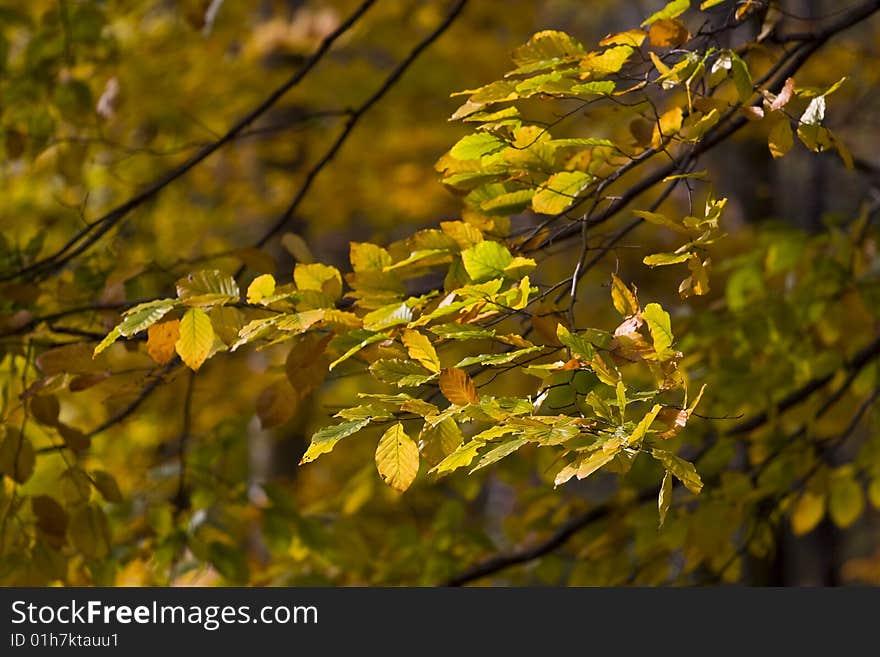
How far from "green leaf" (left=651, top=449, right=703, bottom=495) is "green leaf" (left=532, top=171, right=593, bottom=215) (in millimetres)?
497

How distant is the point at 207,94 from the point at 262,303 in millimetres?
4101

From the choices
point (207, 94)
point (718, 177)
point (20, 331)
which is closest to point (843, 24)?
point (20, 331)

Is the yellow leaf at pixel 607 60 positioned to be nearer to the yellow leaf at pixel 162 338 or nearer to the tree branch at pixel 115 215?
the yellow leaf at pixel 162 338

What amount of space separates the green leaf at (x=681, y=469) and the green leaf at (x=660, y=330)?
0.13 m

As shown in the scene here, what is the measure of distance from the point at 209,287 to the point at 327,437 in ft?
1.27

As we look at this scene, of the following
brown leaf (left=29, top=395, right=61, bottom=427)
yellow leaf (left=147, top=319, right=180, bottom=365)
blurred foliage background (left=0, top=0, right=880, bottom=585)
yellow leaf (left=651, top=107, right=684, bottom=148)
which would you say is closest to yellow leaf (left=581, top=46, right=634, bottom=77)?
yellow leaf (left=651, top=107, right=684, bottom=148)

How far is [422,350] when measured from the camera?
1.30 m

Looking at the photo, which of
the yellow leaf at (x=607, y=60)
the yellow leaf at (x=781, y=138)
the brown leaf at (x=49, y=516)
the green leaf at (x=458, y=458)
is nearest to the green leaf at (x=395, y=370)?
the green leaf at (x=458, y=458)

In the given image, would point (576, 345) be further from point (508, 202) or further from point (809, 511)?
point (809, 511)

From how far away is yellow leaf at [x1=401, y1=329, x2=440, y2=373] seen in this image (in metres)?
1.28

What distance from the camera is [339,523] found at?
2799 mm

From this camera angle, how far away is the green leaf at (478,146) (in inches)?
57.8

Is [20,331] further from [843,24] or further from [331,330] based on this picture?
[843,24]

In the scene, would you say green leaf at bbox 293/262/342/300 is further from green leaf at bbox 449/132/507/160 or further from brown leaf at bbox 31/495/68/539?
brown leaf at bbox 31/495/68/539
